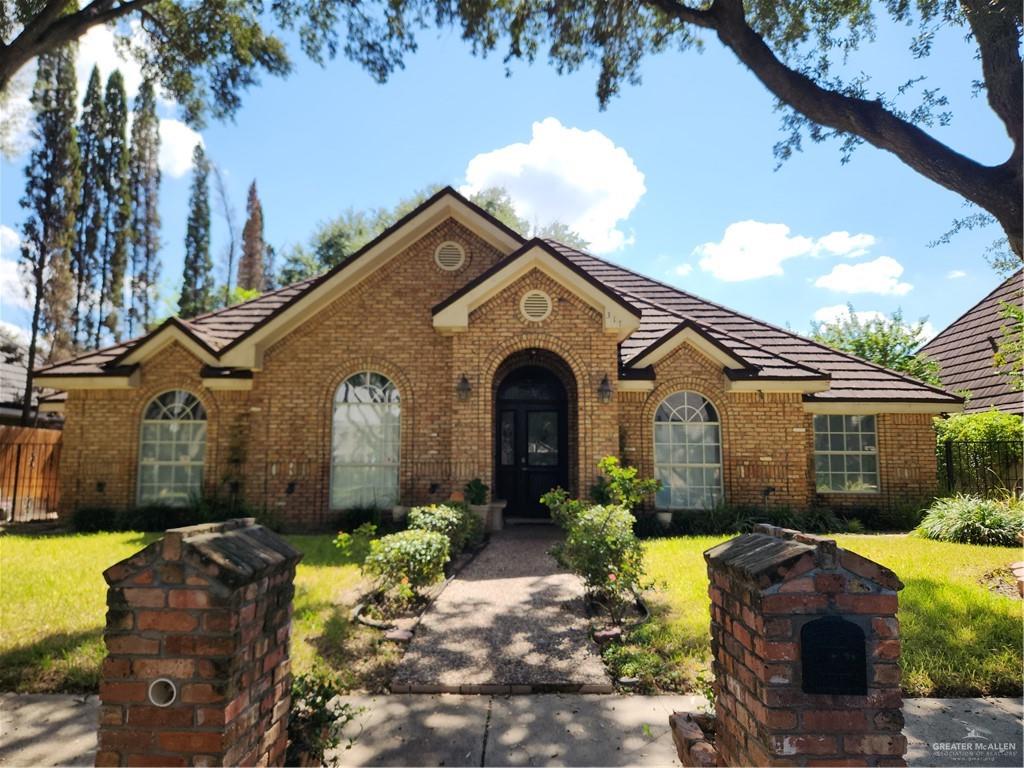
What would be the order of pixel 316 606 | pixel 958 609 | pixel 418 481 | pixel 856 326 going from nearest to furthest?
pixel 958 609 < pixel 316 606 < pixel 418 481 < pixel 856 326

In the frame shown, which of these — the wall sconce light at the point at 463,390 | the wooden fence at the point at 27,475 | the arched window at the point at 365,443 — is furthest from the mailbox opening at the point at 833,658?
the wooden fence at the point at 27,475

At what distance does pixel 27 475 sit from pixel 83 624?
1250 cm

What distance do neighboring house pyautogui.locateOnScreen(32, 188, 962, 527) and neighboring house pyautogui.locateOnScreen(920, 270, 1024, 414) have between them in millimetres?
5250

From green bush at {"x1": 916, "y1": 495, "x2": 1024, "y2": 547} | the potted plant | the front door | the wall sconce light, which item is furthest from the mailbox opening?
the front door

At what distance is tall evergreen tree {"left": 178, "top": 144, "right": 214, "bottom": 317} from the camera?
35344mm

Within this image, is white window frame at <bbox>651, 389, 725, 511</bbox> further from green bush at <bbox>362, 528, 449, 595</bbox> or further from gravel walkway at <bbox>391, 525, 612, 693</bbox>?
green bush at <bbox>362, 528, 449, 595</bbox>

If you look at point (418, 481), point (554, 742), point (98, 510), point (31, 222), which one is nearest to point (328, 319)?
point (418, 481)

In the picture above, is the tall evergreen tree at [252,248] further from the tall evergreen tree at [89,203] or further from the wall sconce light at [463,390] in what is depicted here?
the wall sconce light at [463,390]

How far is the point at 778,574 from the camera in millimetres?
2293

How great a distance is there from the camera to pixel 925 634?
198 inches

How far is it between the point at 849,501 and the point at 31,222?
26.9 meters

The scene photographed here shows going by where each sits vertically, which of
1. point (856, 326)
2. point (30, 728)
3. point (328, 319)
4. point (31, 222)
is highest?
point (31, 222)

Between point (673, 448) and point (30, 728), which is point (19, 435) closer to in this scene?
point (30, 728)

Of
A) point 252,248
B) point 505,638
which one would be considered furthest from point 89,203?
point 505,638
